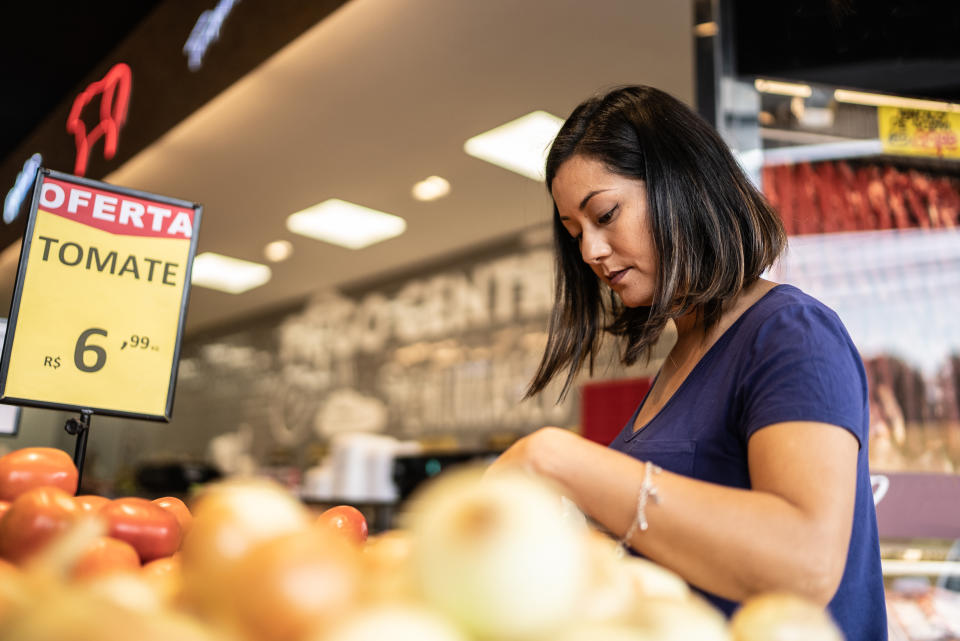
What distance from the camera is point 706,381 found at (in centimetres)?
106

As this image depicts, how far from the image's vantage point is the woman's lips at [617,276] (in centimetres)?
125

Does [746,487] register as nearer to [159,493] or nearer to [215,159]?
[215,159]

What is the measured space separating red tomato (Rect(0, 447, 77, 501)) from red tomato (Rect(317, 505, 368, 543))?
0.35m

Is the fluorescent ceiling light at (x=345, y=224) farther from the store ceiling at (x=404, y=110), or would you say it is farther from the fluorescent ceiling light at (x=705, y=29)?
the fluorescent ceiling light at (x=705, y=29)

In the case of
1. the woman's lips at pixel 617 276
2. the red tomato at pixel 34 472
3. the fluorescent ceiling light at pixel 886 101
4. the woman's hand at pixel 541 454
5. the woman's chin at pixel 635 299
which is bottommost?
the red tomato at pixel 34 472

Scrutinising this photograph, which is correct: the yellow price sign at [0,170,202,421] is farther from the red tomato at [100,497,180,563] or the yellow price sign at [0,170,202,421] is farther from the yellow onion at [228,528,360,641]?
the yellow onion at [228,528,360,641]

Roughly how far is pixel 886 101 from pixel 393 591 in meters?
2.51

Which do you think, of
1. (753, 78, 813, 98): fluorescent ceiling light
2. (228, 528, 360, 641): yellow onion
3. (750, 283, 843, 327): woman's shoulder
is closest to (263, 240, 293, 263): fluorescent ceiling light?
(753, 78, 813, 98): fluorescent ceiling light

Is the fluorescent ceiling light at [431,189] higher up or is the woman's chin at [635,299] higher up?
the fluorescent ceiling light at [431,189]

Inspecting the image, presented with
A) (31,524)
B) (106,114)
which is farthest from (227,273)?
(31,524)

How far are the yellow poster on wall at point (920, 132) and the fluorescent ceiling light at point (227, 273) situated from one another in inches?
175

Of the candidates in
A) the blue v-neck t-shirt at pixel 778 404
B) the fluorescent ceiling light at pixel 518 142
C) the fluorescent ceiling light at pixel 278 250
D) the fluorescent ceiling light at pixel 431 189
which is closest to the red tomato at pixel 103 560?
the blue v-neck t-shirt at pixel 778 404

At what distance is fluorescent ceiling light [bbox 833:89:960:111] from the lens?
2.48 m

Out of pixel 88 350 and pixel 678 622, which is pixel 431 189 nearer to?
pixel 88 350
